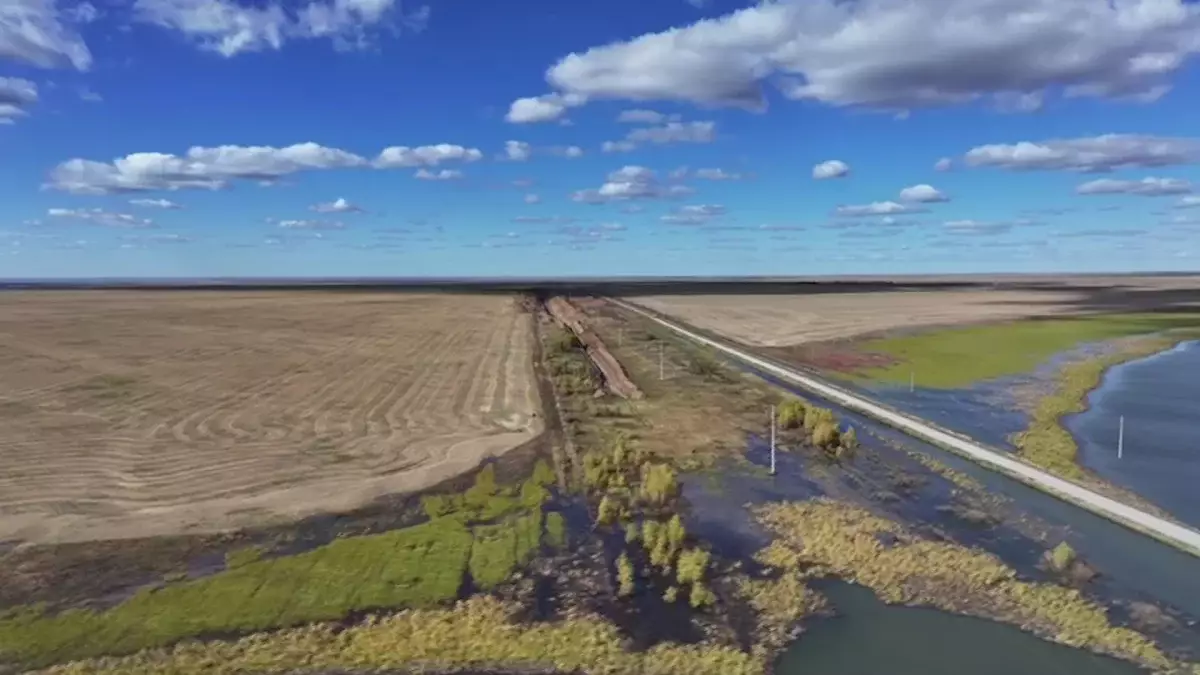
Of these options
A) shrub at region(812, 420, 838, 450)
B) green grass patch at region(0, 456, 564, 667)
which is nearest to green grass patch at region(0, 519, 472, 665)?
green grass patch at region(0, 456, 564, 667)

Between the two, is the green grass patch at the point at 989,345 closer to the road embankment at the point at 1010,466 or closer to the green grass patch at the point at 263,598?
the road embankment at the point at 1010,466

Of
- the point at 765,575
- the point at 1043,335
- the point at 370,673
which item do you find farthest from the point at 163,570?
the point at 1043,335

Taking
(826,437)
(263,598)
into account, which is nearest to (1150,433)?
(826,437)

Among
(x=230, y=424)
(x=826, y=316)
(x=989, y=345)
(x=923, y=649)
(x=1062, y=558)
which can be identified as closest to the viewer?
(x=923, y=649)

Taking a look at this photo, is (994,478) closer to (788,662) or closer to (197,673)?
(788,662)

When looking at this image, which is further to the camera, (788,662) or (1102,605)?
(1102,605)

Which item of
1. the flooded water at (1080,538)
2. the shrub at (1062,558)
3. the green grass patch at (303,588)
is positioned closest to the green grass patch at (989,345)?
the flooded water at (1080,538)

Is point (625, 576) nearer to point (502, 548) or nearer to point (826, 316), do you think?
point (502, 548)
